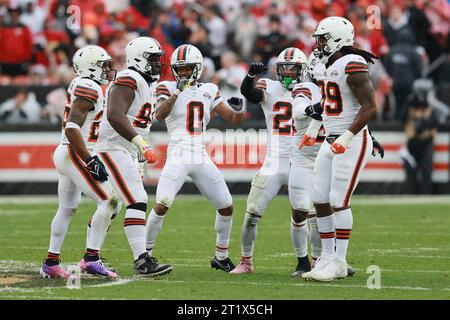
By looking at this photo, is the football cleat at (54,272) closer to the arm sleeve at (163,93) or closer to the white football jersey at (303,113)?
the arm sleeve at (163,93)

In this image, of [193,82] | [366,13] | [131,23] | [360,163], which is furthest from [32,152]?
[360,163]

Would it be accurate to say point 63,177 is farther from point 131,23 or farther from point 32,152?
point 131,23

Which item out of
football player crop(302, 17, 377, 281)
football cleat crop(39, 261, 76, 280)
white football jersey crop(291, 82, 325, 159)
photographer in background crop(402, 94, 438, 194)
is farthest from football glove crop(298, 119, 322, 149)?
photographer in background crop(402, 94, 438, 194)

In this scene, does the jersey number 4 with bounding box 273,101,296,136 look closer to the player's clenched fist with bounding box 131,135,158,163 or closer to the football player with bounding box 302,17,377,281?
the football player with bounding box 302,17,377,281

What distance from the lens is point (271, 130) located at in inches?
346

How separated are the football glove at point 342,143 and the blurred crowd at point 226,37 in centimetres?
783

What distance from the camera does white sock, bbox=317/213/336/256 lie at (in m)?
8.18

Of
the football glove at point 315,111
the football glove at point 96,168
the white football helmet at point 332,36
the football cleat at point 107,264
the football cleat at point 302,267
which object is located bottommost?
the football cleat at point 107,264

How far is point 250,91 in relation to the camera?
8.60 metres

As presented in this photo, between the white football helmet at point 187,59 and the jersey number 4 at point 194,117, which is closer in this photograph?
the white football helmet at point 187,59

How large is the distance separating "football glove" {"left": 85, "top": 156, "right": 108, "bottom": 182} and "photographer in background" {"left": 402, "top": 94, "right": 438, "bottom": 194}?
8.14 meters

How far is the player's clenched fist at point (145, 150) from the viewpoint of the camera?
307 inches

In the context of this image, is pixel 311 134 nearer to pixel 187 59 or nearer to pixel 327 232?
pixel 327 232

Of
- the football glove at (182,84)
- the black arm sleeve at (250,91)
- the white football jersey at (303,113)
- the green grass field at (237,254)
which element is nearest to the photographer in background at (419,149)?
the green grass field at (237,254)
